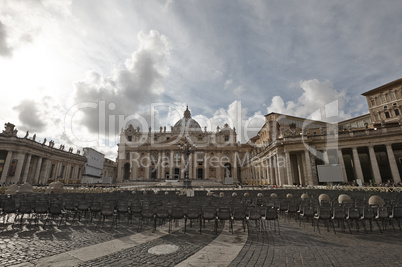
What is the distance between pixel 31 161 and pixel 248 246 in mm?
53969

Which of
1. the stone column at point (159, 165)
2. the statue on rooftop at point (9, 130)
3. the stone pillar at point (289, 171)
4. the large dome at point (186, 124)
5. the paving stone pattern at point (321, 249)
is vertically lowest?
the paving stone pattern at point (321, 249)

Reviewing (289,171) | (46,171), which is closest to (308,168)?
(289,171)

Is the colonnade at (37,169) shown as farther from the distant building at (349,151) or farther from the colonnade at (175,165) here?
the distant building at (349,151)

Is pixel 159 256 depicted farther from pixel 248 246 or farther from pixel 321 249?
pixel 321 249

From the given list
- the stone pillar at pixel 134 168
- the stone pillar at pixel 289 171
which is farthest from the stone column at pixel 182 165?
the stone pillar at pixel 289 171

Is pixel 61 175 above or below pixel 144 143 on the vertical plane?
below

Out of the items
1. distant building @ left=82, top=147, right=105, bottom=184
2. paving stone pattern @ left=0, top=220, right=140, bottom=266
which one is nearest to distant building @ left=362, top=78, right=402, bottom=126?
paving stone pattern @ left=0, top=220, right=140, bottom=266

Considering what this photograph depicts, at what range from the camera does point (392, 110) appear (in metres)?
35.2

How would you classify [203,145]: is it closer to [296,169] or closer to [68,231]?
[296,169]

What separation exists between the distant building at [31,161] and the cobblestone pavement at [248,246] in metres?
38.6

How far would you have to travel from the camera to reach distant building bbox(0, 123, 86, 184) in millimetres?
34281

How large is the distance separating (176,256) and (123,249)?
1653mm

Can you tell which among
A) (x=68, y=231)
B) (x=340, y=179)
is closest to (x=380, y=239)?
(x=68, y=231)

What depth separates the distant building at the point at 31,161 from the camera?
3428 cm
